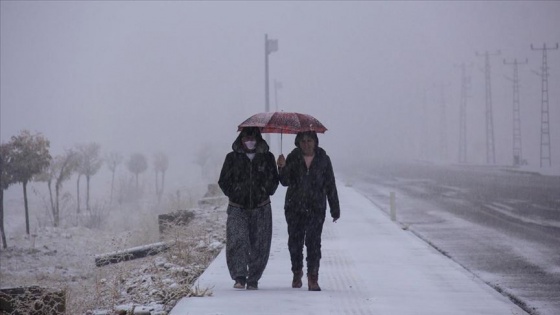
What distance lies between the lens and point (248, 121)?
30.0 ft

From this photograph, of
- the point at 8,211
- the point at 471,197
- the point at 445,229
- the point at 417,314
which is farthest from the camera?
the point at 8,211

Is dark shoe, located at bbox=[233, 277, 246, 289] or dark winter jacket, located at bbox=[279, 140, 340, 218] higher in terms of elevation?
dark winter jacket, located at bbox=[279, 140, 340, 218]

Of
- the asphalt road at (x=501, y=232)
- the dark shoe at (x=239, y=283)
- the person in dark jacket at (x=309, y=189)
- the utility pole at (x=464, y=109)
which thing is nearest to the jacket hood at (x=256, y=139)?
the person in dark jacket at (x=309, y=189)

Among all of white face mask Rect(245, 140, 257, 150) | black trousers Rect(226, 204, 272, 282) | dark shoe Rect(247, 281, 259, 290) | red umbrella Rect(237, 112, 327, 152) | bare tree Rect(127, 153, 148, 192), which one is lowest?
bare tree Rect(127, 153, 148, 192)

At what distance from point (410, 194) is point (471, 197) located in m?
3.71

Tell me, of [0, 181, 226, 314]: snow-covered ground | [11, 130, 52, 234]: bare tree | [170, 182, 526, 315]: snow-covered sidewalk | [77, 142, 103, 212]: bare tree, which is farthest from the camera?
[77, 142, 103, 212]: bare tree

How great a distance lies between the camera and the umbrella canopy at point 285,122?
9016 mm

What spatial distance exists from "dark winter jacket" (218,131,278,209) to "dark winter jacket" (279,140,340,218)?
0.75 feet

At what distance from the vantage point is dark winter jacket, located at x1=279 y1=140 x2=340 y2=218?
9.08 metres

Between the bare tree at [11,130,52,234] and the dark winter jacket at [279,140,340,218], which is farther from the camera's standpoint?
the bare tree at [11,130,52,234]

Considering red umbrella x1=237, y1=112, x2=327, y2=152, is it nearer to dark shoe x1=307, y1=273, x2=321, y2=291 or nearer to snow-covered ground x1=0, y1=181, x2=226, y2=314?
dark shoe x1=307, y1=273, x2=321, y2=291

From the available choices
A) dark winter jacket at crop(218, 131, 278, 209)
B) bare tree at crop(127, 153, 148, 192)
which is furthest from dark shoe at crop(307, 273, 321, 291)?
bare tree at crop(127, 153, 148, 192)

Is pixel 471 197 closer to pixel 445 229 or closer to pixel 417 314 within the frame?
pixel 445 229

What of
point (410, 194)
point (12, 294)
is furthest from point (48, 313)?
point (410, 194)
